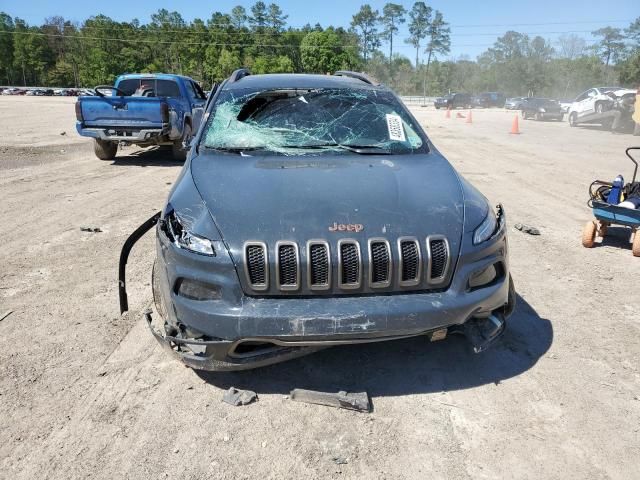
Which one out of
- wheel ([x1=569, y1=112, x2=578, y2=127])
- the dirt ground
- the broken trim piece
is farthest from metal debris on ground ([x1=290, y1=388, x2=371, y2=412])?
wheel ([x1=569, y1=112, x2=578, y2=127])

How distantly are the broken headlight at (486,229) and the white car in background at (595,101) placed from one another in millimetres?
21045

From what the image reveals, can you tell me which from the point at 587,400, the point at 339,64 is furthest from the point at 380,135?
the point at 339,64

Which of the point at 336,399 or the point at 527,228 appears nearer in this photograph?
the point at 336,399

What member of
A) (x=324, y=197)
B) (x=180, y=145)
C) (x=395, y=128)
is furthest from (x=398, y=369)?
(x=180, y=145)

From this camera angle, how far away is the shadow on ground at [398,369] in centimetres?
291

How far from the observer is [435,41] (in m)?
109

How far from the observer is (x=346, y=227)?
2.63 m

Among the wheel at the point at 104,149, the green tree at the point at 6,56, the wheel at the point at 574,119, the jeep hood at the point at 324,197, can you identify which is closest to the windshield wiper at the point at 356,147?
the jeep hood at the point at 324,197

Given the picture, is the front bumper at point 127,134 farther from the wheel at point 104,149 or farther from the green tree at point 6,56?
the green tree at point 6,56

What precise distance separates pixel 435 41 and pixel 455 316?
118m

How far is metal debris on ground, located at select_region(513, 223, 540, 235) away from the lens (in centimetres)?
598

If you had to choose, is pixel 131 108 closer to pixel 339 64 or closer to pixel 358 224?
pixel 358 224

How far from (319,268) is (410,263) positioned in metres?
0.47

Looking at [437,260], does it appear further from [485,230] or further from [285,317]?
[285,317]
